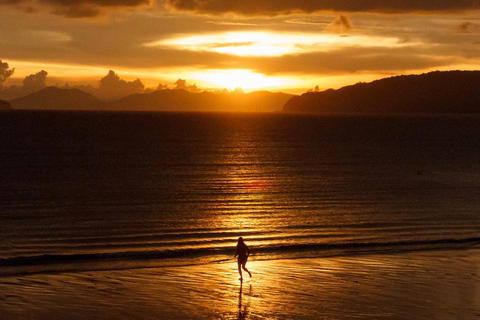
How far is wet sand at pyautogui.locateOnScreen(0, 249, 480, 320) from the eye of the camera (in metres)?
17.8

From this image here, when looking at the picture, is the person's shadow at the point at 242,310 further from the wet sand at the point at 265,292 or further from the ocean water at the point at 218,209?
the ocean water at the point at 218,209

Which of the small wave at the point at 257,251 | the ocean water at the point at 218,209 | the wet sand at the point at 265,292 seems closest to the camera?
the wet sand at the point at 265,292

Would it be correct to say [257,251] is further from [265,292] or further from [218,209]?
[218,209]

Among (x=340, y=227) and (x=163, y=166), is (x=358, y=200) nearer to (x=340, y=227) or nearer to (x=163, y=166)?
(x=340, y=227)

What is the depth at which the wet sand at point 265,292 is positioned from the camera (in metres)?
17.8

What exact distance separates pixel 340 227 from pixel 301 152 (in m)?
68.0

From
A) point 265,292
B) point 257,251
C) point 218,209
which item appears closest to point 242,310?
point 265,292

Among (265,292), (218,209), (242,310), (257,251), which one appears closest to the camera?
(242,310)

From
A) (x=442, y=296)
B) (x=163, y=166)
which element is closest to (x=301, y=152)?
(x=163, y=166)

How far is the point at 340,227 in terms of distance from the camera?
3472 centimetres

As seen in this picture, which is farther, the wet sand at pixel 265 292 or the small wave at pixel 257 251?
the small wave at pixel 257 251

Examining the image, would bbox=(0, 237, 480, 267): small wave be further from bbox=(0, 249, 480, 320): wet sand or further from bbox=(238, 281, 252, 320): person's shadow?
bbox=(238, 281, 252, 320): person's shadow

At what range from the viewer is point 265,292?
20.1 meters

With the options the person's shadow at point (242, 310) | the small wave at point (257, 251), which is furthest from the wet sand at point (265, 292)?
the small wave at point (257, 251)
